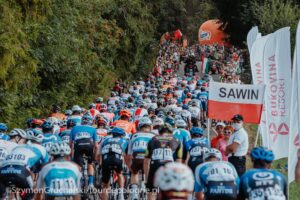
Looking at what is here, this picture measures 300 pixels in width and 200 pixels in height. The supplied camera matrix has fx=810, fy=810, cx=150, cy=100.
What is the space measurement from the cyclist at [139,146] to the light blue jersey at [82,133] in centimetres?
155

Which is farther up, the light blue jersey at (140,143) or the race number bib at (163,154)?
the light blue jersey at (140,143)

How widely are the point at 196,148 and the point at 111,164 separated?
1.85m

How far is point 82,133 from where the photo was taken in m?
17.1

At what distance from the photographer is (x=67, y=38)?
32.4 meters

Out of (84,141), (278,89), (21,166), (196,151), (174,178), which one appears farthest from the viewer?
(278,89)

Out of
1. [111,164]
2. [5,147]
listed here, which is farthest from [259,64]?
[5,147]

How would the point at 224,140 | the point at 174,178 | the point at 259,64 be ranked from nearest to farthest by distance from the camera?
the point at 174,178 → the point at 224,140 → the point at 259,64

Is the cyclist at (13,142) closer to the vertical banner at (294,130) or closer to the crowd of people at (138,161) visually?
the crowd of people at (138,161)

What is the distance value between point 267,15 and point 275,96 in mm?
26471

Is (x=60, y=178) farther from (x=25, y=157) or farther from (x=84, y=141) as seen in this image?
(x=84, y=141)

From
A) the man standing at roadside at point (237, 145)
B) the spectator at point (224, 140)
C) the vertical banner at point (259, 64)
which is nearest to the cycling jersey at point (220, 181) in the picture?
the man standing at roadside at point (237, 145)

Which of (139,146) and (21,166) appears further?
(139,146)

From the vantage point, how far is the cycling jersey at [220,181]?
1112 centimetres

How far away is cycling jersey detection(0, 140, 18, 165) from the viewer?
13.9 m
